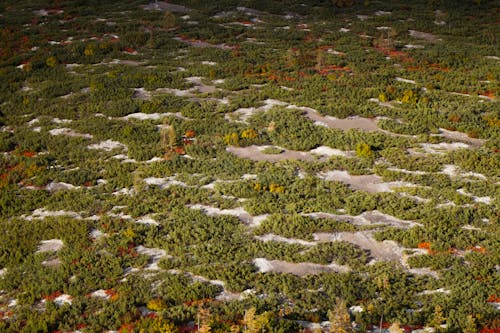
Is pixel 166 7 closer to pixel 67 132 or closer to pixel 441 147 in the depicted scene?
pixel 67 132

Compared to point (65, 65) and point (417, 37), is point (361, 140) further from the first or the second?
point (65, 65)

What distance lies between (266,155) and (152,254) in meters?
10.9

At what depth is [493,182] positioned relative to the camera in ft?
91.9

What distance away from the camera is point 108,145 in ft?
111

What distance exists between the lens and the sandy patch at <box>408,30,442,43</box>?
5251 cm

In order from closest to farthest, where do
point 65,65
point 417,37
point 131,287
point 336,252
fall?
point 131,287
point 336,252
point 65,65
point 417,37

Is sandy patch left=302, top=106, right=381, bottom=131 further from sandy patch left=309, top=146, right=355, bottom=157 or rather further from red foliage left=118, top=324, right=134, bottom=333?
red foliage left=118, top=324, right=134, bottom=333

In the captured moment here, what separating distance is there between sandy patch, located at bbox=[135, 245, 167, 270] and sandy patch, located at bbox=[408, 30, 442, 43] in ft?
128

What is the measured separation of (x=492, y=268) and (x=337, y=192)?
8.50 m

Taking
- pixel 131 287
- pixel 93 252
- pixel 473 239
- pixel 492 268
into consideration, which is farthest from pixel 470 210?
pixel 93 252

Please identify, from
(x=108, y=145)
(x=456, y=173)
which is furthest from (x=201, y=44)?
(x=456, y=173)

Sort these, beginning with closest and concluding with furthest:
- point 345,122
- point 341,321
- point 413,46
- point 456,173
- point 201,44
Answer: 1. point 341,321
2. point 456,173
3. point 345,122
4. point 413,46
5. point 201,44

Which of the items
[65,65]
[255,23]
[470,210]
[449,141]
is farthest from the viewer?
[255,23]

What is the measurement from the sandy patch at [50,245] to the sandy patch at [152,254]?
3639 mm
